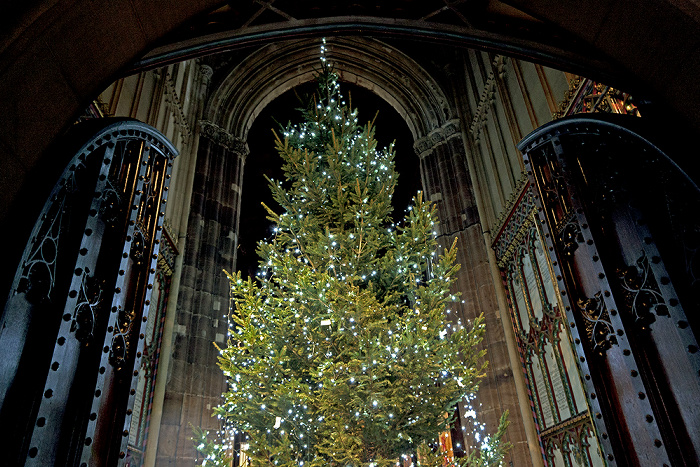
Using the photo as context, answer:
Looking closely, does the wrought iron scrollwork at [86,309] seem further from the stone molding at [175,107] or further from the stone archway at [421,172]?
the stone molding at [175,107]

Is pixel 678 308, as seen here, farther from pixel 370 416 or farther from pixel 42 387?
pixel 42 387

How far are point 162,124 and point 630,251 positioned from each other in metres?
5.92

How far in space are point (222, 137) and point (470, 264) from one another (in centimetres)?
479

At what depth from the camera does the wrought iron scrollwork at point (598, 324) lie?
2211 mm

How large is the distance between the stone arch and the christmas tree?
3.97 m

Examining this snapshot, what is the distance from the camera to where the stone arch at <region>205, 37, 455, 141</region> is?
27.2ft

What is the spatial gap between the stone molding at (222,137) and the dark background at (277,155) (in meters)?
2.58

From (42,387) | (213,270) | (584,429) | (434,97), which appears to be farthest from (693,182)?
(434,97)

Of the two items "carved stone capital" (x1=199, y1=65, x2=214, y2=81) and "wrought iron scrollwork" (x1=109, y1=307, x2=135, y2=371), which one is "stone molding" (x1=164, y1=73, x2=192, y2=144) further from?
"wrought iron scrollwork" (x1=109, y1=307, x2=135, y2=371)

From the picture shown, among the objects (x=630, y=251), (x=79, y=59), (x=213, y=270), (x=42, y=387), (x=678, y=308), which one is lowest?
(x=42, y=387)

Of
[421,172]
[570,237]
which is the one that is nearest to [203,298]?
[421,172]

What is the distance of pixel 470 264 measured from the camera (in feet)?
22.6

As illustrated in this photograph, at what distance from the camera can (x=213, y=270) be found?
6715 millimetres

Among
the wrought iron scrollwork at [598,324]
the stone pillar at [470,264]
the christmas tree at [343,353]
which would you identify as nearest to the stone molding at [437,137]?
the stone pillar at [470,264]
